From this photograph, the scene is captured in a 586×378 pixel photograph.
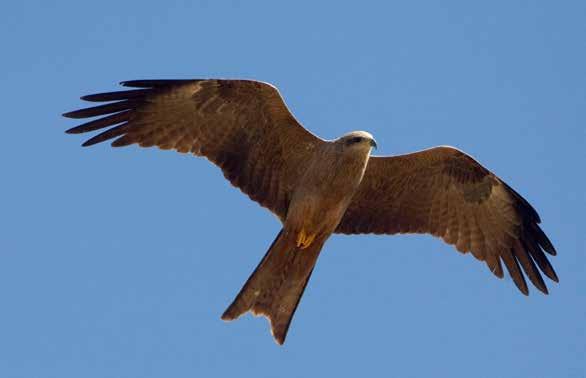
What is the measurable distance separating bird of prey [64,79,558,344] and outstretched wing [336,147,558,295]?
0.01 meters

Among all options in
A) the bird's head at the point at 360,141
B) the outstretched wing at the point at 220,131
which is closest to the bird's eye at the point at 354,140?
the bird's head at the point at 360,141

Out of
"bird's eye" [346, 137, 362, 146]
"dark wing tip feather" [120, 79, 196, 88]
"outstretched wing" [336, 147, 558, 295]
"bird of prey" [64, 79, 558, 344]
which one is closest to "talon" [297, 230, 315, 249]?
"bird of prey" [64, 79, 558, 344]

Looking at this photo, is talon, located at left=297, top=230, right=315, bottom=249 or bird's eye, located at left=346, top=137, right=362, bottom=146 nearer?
bird's eye, located at left=346, top=137, right=362, bottom=146

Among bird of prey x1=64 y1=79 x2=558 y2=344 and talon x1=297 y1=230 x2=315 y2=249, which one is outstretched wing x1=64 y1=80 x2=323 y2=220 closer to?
bird of prey x1=64 y1=79 x2=558 y2=344

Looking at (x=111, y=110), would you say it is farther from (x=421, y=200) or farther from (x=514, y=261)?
(x=514, y=261)

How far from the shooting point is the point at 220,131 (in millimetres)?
11844

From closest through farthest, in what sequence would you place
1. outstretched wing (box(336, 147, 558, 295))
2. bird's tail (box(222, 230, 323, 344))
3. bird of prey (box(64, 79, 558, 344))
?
1. bird's tail (box(222, 230, 323, 344))
2. bird of prey (box(64, 79, 558, 344))
3. outstretched wing (box(336, 147, 558, 295))

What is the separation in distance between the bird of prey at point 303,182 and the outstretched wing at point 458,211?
0.01 metres

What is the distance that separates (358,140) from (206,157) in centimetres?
180

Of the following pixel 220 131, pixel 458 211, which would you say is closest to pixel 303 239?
pixel 220 131

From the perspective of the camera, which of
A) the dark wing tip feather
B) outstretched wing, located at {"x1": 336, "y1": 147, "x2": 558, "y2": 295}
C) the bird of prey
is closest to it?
the bird of prey

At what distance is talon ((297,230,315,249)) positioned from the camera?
36.8ft

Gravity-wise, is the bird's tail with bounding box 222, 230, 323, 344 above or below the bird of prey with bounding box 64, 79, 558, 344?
below

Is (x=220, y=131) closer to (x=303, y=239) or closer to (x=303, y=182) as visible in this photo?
(x=303, y=182)
